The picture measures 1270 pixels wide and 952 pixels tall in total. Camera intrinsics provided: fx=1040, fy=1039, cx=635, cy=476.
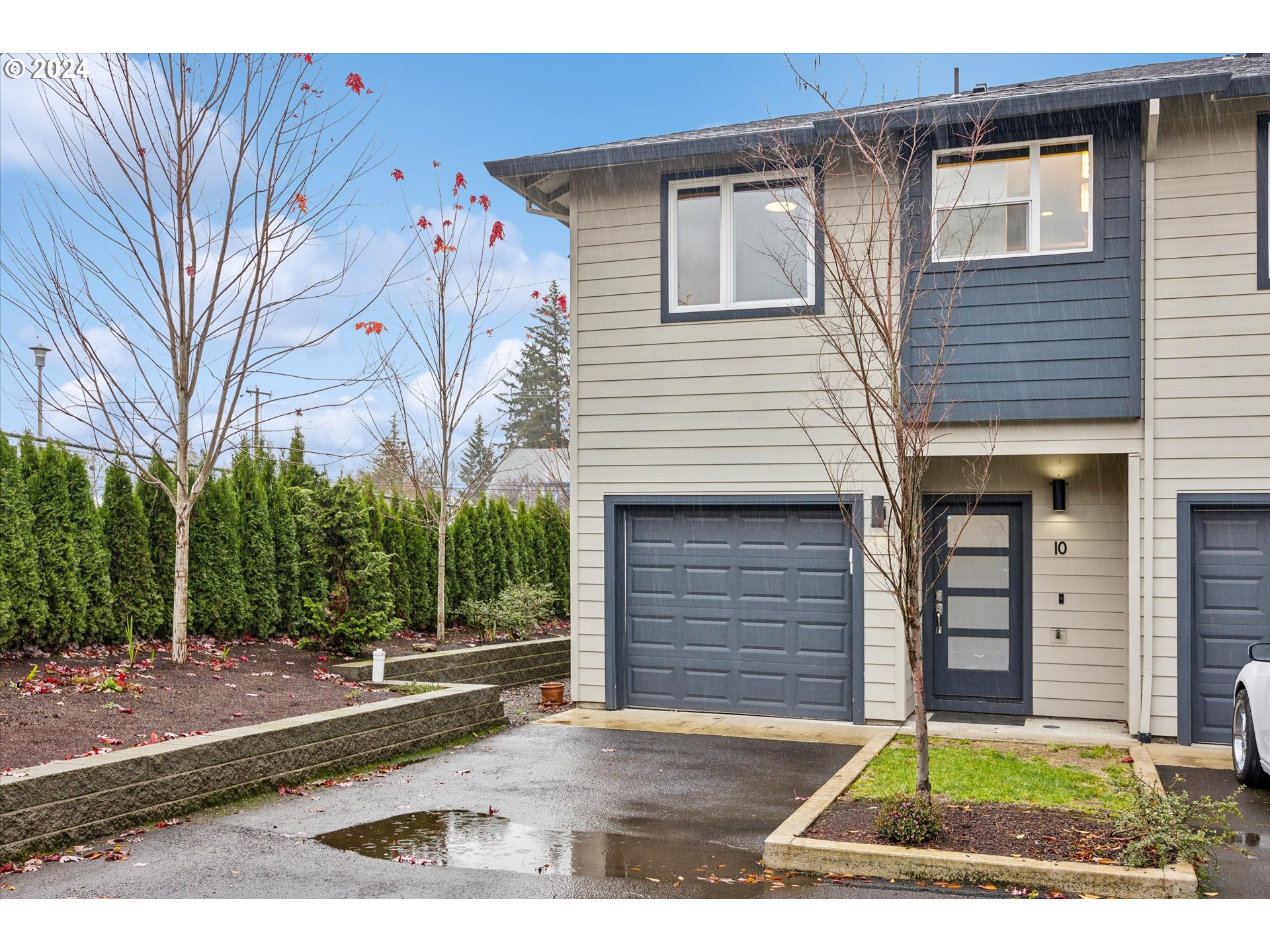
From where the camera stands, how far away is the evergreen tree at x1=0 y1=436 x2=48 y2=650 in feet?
27.7

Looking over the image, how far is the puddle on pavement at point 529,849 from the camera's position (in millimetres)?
5332

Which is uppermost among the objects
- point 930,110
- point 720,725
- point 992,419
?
point 930,110

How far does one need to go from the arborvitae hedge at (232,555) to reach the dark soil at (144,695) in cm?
43

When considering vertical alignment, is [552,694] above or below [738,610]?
below

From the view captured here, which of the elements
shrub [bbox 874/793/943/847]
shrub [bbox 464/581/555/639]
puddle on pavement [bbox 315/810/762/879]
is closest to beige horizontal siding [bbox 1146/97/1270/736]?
shrub [bbox 874/793/943/847]

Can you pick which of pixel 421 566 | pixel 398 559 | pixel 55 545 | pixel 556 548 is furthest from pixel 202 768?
pixel 556 548

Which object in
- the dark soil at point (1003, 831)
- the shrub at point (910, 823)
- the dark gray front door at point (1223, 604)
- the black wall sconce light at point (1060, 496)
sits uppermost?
the black wall sconce light at point (1060, 496)

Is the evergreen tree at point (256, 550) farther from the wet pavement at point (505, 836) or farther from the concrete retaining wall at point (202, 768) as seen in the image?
the wet pavement at point (505, 836)

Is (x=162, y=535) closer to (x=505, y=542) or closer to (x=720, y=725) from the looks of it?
(x=720, y=725)

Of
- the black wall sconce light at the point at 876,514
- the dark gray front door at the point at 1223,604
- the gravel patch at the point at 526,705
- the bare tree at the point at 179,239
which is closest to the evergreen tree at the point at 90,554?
the bare tree at the point at 179,239

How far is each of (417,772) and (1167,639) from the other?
20.5 ft

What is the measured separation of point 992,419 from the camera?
9156 mm

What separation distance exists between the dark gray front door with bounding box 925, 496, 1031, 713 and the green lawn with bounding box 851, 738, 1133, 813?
177 cm

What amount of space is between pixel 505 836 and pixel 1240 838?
164 inches
